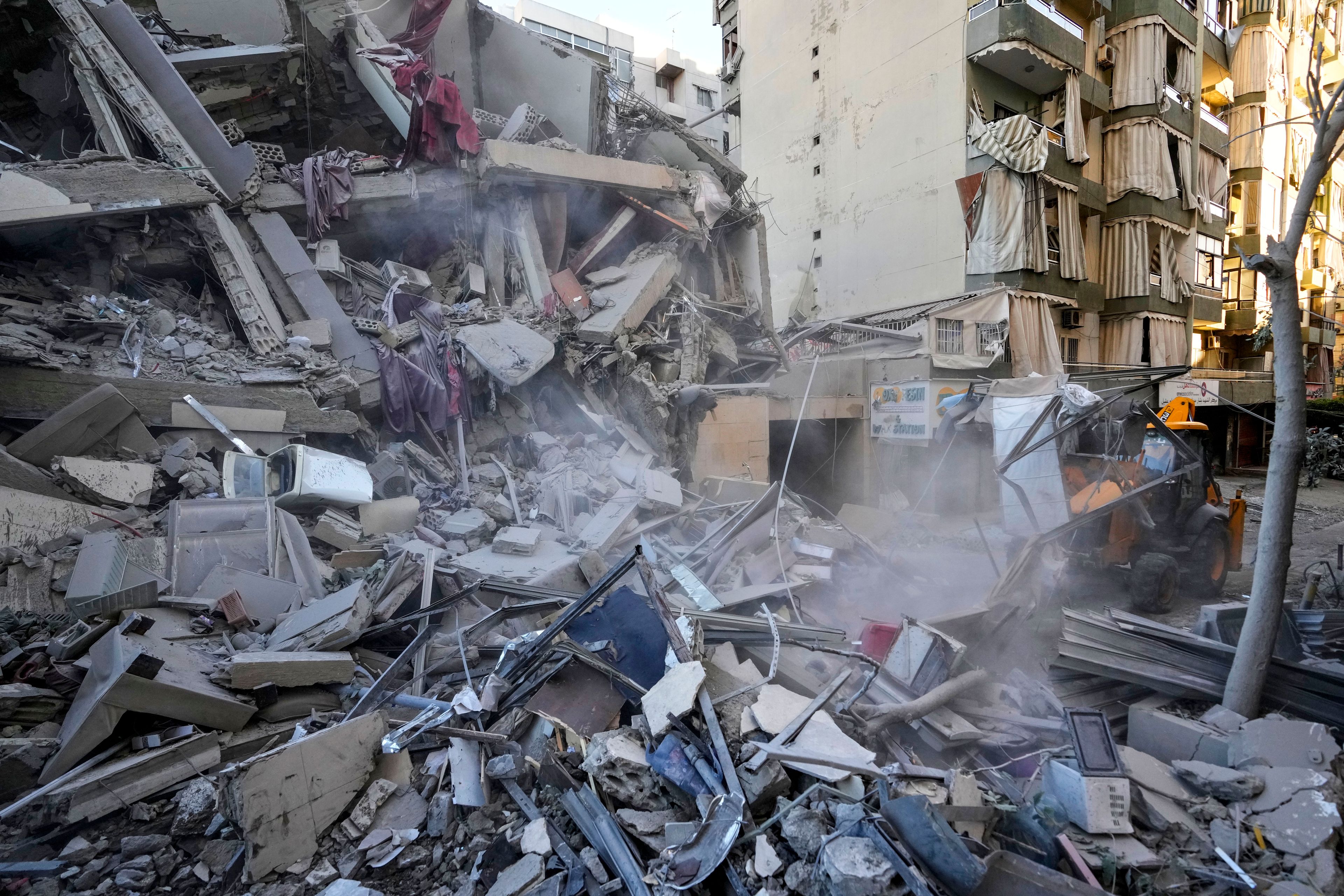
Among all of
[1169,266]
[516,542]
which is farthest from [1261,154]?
[516,542]

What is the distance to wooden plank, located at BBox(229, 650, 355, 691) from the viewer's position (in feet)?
12.5

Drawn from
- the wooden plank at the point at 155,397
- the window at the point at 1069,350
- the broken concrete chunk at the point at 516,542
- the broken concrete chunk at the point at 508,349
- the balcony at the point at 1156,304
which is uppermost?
the balcony at the point at 1156,304

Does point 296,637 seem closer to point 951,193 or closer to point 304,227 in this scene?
point 304,227

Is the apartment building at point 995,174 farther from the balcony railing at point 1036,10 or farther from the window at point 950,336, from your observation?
the window at point 950,336

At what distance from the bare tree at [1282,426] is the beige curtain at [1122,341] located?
655 inches

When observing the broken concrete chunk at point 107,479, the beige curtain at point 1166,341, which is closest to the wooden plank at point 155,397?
the broken concrete chunk at point 107,479

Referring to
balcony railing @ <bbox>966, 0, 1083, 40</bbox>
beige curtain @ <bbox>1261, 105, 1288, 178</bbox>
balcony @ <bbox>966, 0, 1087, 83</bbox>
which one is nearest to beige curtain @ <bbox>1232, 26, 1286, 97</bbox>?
beige curtain @ <bbox>1261, 105, 1288, 178</bbox>

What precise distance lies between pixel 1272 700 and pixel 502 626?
5210mm

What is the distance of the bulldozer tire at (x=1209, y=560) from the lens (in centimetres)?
757

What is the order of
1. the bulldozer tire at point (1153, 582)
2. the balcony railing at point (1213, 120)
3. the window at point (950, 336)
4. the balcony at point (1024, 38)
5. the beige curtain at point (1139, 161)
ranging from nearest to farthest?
the bulldozer tire at point (1153, 582) < the window at point (950, 336) < the balcony at point (1024, 38) < the beige curtain at point (1139, 161) < the balcony railing at point (1213, 120)

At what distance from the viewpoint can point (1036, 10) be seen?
15.0 m

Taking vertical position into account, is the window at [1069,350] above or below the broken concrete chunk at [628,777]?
above

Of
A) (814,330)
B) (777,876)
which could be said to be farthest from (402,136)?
(777,876)

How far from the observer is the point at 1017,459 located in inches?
277
